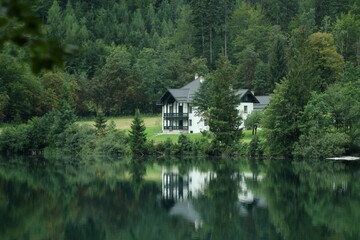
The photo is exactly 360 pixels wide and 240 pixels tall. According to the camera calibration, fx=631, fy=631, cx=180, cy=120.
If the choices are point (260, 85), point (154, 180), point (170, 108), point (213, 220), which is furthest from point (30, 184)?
point (260, 85)

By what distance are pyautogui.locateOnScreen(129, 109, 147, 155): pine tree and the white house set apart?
34.9 feet

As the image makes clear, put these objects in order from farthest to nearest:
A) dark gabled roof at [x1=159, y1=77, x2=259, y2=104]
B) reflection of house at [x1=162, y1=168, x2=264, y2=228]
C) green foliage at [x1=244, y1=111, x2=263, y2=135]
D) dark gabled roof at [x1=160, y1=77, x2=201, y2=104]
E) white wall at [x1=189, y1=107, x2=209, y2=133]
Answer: dark gabled roof at [x1=160, y1=77, x2=201, y2=104]
dark gabled roof at [x1=159, y1=77, x2=259, y2=104]
white wall at [x1=189, y1=107, x2=209, y2=133]
green foliage at [x1=244, y1=111, x2=263, y2=135]
reflection of house at [x1=162, y1=168, x2=264, y2=228]

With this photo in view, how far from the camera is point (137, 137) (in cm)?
5959

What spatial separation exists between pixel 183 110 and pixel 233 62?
2505 cm

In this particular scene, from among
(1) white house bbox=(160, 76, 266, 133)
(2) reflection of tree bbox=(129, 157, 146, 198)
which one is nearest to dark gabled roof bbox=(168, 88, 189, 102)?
(1) white house bbox=(160, 76, 266, 133)

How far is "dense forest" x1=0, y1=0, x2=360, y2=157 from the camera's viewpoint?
55000 millimetres

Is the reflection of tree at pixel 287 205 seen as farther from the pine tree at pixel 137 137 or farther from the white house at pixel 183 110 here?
the white house at pixel 183 110

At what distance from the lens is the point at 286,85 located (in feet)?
182

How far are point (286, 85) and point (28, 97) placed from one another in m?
33.0

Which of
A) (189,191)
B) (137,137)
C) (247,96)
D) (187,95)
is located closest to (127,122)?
(187,95)

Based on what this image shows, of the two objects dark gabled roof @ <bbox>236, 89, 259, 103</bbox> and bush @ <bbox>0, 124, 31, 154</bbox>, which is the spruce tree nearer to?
dark gabled roof @ <bbox>236, 89, 259, 103</bbox>

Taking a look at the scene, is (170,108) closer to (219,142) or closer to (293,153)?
(219,142)

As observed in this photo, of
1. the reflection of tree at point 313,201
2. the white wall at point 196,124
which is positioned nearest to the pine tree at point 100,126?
the white wall at point 196,124

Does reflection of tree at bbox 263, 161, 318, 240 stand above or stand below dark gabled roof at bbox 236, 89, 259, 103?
below
